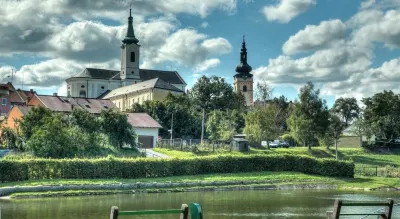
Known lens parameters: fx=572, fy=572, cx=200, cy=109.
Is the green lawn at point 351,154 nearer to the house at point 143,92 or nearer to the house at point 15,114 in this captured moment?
the house at point 15,114

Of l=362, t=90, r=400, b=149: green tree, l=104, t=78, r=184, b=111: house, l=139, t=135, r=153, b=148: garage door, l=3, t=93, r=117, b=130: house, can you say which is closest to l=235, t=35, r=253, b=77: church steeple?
l=104, t=78, r=184, b=111: house

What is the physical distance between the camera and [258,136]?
254 ft

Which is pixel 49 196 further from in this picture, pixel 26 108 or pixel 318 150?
pixel 318 150

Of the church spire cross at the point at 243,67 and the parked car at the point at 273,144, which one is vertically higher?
the church spire cross at the point at 243,67

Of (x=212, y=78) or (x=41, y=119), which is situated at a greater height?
(x=212, y=78)

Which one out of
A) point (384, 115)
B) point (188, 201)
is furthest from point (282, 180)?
point (384, 115)

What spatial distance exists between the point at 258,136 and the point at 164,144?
13639 millimetres

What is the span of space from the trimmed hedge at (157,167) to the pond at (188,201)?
279 inches

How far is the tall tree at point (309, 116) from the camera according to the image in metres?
75.2

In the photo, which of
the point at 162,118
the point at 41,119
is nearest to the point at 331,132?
the point at 162,118

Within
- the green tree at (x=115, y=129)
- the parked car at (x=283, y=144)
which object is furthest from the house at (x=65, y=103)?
the parked car at (x=283, y=144)

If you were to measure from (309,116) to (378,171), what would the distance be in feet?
58.9

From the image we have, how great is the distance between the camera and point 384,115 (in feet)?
277

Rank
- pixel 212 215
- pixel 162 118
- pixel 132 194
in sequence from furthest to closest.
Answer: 1. pixel 162 118
2. pixel 132 194
3. pixel 212 215
